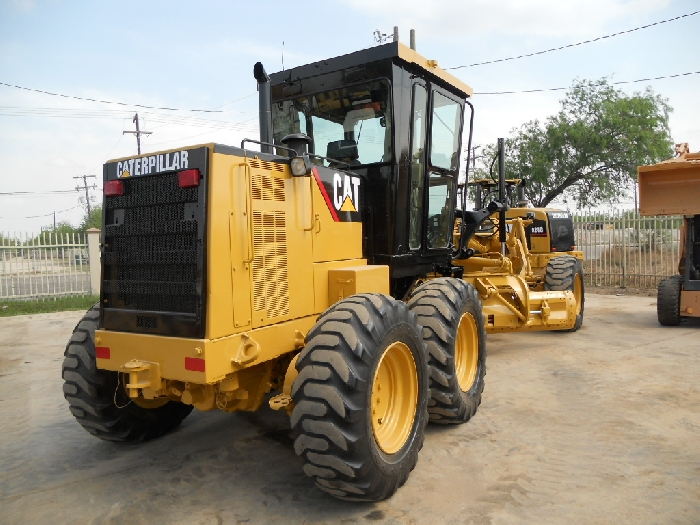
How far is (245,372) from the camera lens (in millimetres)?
3422

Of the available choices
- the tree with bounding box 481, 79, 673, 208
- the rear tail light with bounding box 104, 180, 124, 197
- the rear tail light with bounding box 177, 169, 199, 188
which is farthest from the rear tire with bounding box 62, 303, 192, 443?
the tree with bounding box 481, 79, 673, 208

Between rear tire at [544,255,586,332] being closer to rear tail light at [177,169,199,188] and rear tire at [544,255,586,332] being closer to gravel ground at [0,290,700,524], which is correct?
gravel ground at [0,290,700,524]

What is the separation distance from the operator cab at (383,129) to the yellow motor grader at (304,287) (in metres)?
0.02

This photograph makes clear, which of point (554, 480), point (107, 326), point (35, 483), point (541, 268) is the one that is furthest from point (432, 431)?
point (541, 268)

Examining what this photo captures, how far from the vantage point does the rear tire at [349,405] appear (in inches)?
112

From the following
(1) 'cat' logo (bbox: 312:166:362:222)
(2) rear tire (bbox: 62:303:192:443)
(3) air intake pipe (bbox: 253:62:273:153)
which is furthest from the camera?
(1) 'cat' logo (bbox: 312:166:362:222)

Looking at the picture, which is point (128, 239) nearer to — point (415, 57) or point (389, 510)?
point (389, 510)

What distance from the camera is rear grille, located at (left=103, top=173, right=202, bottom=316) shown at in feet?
10.0

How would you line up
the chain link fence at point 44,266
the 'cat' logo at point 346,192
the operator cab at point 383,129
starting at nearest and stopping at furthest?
1. the 'cat' logo at point 346,192
2. the operator cab at point 383,129
3. the chain link fence at point 44,266

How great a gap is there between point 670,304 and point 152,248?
27.3ft

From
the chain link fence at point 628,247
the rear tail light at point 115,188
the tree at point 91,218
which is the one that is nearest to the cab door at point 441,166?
the rear tail light at point 115,188

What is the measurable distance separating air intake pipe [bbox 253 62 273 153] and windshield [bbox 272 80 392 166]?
0.55 metres

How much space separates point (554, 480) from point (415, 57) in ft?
10.8

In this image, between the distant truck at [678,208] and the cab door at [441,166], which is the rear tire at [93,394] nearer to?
the cab door at [441,166]
